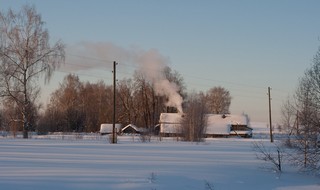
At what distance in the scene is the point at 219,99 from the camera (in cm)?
11344

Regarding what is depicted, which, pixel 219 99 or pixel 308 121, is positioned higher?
pixel 219 99

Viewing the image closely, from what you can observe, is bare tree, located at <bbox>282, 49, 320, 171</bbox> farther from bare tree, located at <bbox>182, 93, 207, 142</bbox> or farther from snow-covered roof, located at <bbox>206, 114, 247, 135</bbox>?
snow-covered roof, located at <bbox>206, 114, 247, 135</bbox>

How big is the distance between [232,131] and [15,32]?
42.7 meters

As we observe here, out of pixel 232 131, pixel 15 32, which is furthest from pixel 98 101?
pixel 15 32

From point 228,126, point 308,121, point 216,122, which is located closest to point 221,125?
point 216,122

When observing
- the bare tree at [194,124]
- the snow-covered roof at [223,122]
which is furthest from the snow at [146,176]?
the snow-covered roof at [223,122]

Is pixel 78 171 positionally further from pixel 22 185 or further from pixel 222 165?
pixel 222 165

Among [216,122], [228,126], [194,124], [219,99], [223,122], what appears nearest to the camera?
[194,124]

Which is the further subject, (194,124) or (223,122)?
(223,122)

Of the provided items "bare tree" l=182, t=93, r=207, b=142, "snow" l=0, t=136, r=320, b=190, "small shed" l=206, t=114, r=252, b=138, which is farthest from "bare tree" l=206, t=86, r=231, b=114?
"snow" l=0, t=136, r=320, b=190

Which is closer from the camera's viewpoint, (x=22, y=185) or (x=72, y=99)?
(x=22, y=185)

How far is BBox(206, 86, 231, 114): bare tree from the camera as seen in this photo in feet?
369

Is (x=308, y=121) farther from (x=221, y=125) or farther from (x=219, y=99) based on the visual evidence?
(x=219, y=99)

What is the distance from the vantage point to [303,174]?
19.2 metres
